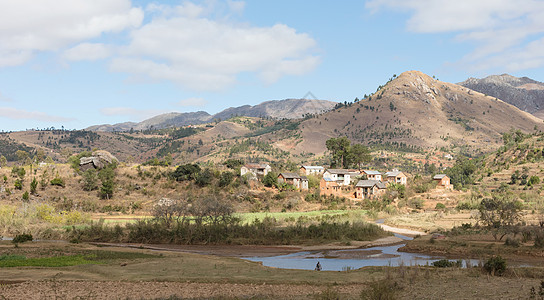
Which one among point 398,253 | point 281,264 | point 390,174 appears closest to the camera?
point 281,264

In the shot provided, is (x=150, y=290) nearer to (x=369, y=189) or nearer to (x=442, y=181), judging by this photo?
(x=369, y=189)

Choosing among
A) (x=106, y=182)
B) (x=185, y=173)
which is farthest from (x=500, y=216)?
(x=106, y=182)

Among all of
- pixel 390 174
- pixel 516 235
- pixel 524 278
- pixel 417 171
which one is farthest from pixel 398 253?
pixel 417 171

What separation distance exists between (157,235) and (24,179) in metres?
51.1

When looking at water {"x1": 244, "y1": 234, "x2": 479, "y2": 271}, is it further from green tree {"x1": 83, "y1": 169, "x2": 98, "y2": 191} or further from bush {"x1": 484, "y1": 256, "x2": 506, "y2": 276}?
green tree {"x1": 83, "y1": 169, "x2": 98, "y2": 191}

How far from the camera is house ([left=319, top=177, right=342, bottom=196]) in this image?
9844 centimetres

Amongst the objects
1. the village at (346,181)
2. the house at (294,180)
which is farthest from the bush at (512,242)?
the house at (294,180)

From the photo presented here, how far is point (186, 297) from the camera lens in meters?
21.4

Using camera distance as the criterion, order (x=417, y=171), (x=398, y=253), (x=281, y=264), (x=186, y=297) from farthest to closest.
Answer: (x=417, y=171), (x=398, y=253), (x=281, y=264), (x=186, y=297)

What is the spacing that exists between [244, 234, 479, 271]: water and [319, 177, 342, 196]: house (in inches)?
1943

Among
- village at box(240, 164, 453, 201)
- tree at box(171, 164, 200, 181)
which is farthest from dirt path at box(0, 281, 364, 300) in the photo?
village at box(240, 164, 453, 201)

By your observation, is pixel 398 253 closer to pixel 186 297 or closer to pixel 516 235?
pixel 516 235

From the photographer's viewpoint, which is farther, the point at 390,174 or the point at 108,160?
the point at 390,174

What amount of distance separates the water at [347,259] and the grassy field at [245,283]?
7.18 meters
